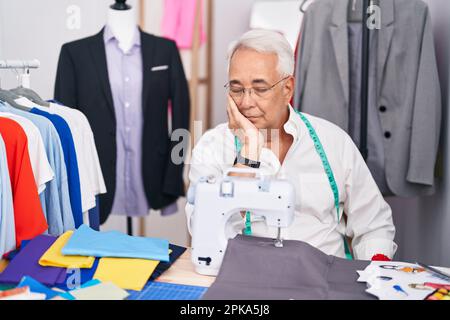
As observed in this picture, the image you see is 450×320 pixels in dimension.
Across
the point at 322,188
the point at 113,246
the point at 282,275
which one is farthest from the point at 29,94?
the point at 282,275

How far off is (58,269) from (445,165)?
1.94 metres

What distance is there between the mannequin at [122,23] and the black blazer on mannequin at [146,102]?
0.26 ft

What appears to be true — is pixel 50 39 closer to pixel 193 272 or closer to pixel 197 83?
pixel 197 83

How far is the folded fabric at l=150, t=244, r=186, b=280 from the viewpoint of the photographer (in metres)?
1.44

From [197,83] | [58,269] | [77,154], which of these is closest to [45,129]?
[77,154]

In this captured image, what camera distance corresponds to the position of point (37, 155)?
186cm

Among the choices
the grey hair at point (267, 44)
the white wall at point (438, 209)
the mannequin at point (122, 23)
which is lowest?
the white wall at point (438, 209)

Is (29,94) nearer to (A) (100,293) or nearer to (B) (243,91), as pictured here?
(B) (243,91)

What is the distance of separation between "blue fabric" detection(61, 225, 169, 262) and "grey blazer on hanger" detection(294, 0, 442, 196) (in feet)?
4.64

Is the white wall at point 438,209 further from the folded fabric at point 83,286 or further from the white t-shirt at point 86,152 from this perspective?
the folded fabric at point 83,286

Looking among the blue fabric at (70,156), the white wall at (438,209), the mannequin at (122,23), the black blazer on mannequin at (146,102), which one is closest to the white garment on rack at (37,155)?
the blue fabric at (70,156)

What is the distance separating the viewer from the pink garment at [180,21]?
11.6 ft

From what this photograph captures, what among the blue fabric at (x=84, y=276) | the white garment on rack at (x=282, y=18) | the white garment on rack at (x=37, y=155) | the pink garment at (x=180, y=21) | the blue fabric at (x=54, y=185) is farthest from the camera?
the pink garment at (x=180, y=21)

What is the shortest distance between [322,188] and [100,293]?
0.98m
